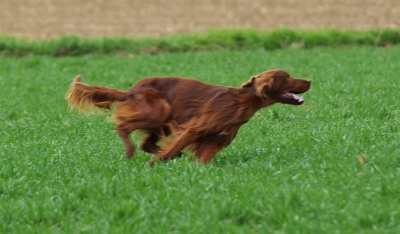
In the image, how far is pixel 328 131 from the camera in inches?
361

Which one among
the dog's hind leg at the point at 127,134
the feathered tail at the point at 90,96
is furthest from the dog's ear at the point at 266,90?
the feathered tail at the point at 90,96

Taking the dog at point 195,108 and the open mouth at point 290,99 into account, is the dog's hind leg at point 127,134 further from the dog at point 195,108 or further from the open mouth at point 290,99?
the open mouth at point 290,99

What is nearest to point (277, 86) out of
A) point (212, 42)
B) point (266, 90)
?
point (266, 90)

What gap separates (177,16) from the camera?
77.2ft

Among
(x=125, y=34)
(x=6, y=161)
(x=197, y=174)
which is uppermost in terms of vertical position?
(x=197, y=174)

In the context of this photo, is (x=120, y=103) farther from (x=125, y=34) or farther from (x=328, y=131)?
(x=125, y=34)

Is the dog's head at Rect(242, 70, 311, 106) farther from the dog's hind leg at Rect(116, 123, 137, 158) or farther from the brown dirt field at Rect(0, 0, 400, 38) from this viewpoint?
the brown dirt field at Rect(0, 0, 400, 38)

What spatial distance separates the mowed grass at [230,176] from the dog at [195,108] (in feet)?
0.70

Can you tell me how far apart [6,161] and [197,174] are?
2247 millimetres

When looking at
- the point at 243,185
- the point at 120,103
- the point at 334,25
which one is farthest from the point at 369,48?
the point at 243,185

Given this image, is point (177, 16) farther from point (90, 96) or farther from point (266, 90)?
point (266, 90)

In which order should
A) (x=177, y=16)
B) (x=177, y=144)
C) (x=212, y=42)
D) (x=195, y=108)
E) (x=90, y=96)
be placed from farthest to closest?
(x=177, y=16)
(x=212, y=42)
(x=90, y=96)
(x=195, y=108)
(x=177, y=144)

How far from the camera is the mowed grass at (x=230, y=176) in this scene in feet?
20.3

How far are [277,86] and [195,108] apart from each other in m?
0.79
